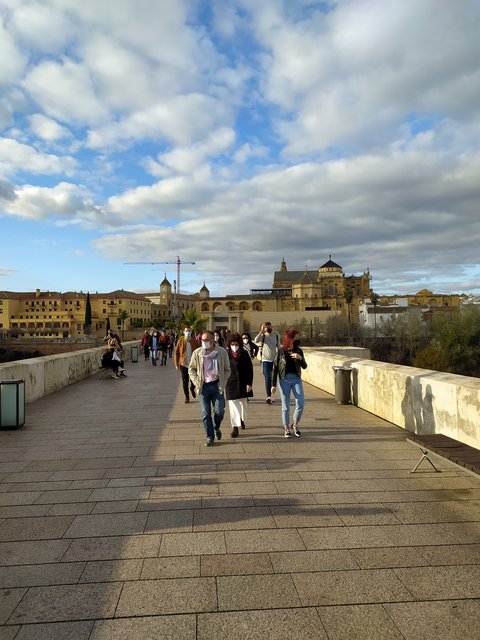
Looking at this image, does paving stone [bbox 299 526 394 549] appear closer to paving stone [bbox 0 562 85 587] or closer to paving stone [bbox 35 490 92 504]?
paving stone [bbox 0 562 85 587]

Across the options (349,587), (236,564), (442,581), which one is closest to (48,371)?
(236,564)

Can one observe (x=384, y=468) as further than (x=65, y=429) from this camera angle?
No

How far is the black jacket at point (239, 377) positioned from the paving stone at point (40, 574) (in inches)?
165

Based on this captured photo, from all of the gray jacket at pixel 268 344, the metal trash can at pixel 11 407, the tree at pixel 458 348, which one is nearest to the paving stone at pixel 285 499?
the metal trash can at pixel 11 407

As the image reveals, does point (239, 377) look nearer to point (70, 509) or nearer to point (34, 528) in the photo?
point (70, 509)

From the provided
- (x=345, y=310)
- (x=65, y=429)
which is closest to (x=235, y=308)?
(x=345, y=310)

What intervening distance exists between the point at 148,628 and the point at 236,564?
2.61 feet

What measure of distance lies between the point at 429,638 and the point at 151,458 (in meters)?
3.93

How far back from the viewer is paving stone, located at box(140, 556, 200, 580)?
3053 mm

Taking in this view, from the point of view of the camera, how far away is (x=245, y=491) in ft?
15.1

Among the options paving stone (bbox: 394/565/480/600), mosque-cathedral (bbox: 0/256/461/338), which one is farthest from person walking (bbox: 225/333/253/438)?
mosque-cathedral (bbox: 0/256/461/338)

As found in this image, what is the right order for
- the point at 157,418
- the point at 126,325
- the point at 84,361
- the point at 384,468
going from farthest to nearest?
1. the point at 126,325
2. the point at 84,361
3. the point at 157,418
4. the point at 384,468

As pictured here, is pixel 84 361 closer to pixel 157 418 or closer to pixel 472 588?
pixel 157 418

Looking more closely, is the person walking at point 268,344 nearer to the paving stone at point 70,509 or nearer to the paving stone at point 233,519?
the paving stone at point 233,519
